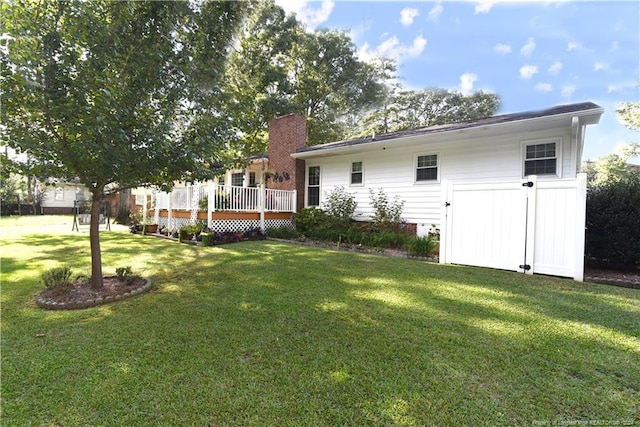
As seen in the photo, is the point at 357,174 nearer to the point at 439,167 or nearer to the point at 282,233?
the point at 439,167

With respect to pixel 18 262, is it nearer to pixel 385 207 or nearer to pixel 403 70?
pixel 385 207

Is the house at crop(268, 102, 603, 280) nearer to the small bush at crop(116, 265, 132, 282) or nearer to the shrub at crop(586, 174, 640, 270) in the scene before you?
the shrub at crop(586, 174, 640, 270)

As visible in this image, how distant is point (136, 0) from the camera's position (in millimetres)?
4172

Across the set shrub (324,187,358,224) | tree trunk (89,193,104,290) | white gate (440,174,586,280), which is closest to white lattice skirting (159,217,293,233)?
shrub (324,187,358,224)

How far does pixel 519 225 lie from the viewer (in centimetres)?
563

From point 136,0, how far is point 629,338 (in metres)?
7.22

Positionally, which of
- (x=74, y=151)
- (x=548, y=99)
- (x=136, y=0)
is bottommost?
(x=74, y=151)

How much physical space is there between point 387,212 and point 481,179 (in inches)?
Answer: 119

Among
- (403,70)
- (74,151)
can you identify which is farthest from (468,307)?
(403,70)

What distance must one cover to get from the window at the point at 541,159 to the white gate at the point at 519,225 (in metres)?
3.26

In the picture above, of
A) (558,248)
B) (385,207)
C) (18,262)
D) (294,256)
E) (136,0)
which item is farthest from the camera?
(385,207)

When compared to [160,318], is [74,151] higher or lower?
higher

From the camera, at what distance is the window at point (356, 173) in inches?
450

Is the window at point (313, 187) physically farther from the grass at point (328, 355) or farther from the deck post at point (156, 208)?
the grass at point (328, 355)
